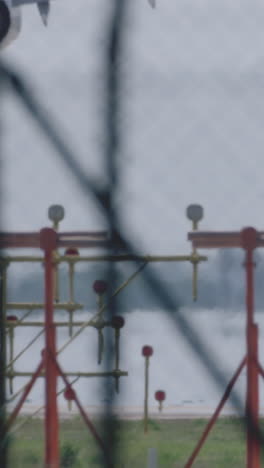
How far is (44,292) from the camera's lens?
21.4ft

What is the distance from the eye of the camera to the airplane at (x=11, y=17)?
515 cm

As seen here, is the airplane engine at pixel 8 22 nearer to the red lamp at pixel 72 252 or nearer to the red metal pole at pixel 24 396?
the red lamp at pixel 72 252

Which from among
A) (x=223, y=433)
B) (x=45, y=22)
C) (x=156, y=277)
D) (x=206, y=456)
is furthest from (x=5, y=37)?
(x=223, y=433)

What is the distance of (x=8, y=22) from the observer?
17.1 ft

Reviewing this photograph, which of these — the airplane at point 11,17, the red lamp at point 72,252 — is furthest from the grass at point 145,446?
the airplane at point 11,17

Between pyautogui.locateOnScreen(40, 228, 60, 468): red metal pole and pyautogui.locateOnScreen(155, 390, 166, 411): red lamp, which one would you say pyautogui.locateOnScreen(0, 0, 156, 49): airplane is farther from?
pyautogui.locateOnScreen(155, 390, 166, 411): red lamp

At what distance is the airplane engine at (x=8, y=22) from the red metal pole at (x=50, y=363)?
151cm

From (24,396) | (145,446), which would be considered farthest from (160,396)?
(24,396)

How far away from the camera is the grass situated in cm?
996

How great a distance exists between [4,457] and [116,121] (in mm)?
2280

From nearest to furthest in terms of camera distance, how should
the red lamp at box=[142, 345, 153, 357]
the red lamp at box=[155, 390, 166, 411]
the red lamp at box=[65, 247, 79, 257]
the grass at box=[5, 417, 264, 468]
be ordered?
the red lamp at box=[65, 247, 79, 257] → the red lamp at box=[142, 345, 153, 357] → the red lamp at box=[155, 390, 166, 411] → the grass at box=[5, 417, 264, 468]

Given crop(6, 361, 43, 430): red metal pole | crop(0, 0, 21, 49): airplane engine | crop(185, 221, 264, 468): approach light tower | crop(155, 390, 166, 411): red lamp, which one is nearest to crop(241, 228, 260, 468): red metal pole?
crop(185, 221, 264, 468): approach light tower

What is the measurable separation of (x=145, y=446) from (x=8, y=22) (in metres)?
5.64

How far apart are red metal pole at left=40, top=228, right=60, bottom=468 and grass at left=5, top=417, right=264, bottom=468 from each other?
1867mm
